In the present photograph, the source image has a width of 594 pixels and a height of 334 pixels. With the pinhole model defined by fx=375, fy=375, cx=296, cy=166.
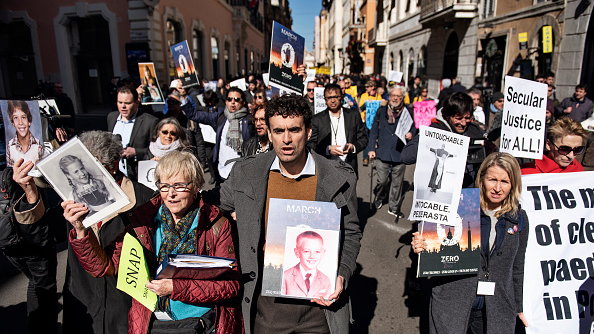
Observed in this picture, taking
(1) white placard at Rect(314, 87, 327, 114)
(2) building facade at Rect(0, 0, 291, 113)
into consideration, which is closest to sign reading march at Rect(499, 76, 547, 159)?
(1) white placard at Rect(314, 87, 327, 114)

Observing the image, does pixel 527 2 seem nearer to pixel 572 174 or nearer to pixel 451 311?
pixel 572 174

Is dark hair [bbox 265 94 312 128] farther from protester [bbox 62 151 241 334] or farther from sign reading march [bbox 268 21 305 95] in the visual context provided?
sign reading march [bbox 268 21 305 95]

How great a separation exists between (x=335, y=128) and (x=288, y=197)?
299cm

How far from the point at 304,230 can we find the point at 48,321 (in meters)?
2.33

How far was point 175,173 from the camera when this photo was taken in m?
1.99

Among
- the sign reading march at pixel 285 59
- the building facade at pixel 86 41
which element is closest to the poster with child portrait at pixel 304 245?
the sign reading march at pixel 285 59

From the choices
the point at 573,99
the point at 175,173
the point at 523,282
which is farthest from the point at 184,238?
the point at 573,99

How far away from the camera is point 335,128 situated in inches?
193

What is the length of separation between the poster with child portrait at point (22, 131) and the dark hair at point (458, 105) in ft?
10.9

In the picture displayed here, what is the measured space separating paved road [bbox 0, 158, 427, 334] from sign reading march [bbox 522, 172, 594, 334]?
45.0 inches

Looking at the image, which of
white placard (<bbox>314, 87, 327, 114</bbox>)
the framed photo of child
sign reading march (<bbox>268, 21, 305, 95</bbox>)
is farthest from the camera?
white placard (<bbox>314, 87, 327, 114</bbox>)

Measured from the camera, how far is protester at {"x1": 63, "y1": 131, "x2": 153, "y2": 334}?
2.09 m

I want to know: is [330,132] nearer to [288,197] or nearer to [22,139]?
[288,197]

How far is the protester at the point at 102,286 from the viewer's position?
6.86 feet
